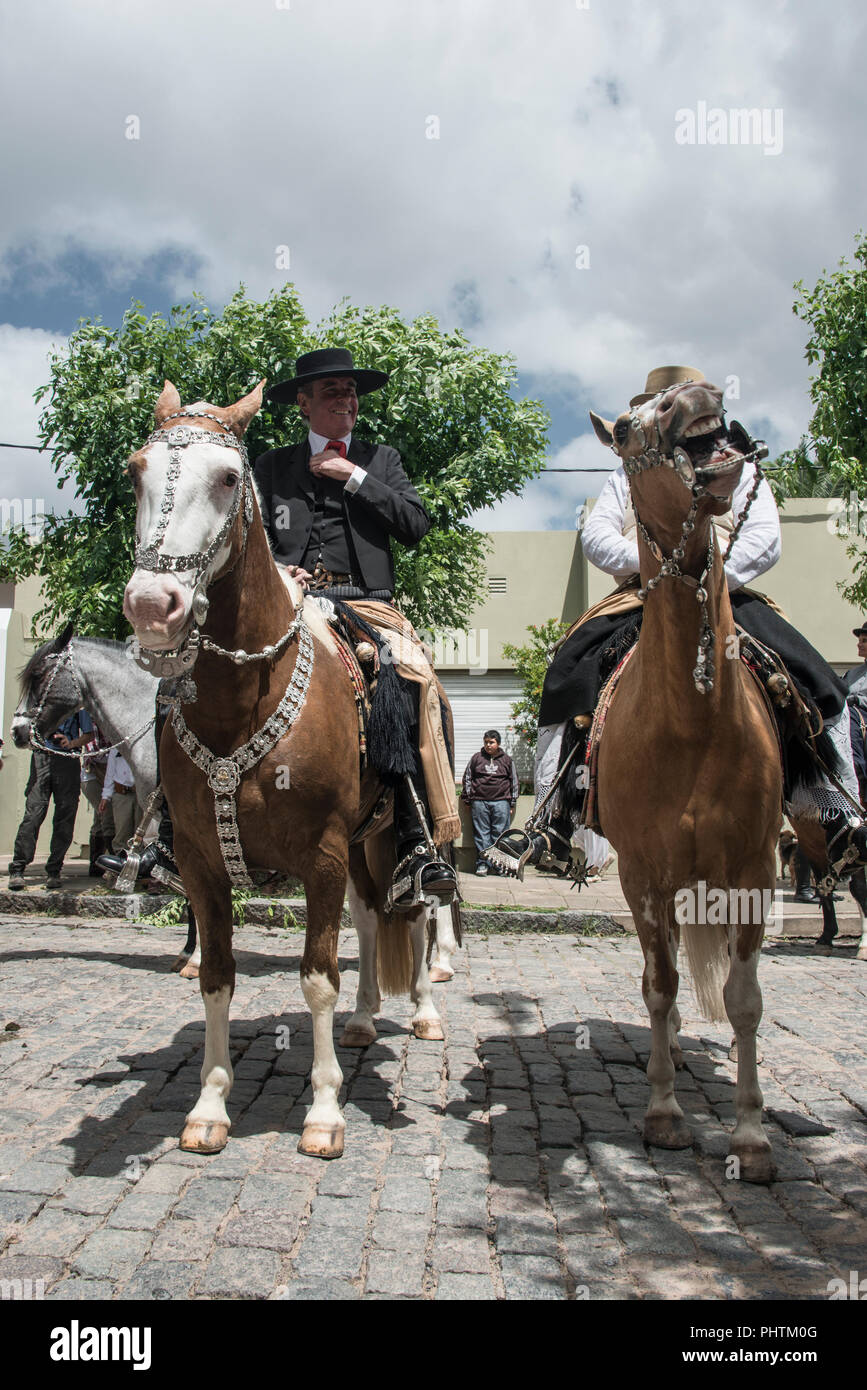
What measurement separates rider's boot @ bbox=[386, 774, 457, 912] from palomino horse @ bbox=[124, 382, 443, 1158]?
41cm

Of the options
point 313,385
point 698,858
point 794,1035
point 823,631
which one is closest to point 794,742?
point 698,858

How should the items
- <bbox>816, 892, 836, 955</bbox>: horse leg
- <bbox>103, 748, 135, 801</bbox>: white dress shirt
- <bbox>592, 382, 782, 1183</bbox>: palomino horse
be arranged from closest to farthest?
<bbox>592, 382, 782, 1183</bbox>: palomino horse < <bbox>816, 892, 836, 955</bbox>: horse leg < <bbox>103, 748, 135, 801</bbox>: white dress shirt

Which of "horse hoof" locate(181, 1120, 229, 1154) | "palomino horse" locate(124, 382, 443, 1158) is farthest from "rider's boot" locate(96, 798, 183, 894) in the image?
"horse hoof" locate(181, 1120, 229, 1154)

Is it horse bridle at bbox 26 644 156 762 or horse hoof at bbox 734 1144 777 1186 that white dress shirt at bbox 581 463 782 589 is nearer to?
horse hoof at bbox 734 1144 777 1186

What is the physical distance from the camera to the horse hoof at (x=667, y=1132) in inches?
163

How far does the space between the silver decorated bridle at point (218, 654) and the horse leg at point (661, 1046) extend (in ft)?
5.91

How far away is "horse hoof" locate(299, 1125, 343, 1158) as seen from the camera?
395 centimetres

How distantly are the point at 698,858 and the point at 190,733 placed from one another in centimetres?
211

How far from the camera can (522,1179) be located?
150 inches

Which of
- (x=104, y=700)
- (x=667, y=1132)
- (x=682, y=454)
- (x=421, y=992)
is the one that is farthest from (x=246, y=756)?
(x=104, y=700)

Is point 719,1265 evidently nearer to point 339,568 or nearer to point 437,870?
point 437,870

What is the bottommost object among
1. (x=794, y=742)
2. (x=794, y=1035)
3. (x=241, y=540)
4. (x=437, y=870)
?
(x=794, y=1035)

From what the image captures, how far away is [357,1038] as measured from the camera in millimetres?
5531

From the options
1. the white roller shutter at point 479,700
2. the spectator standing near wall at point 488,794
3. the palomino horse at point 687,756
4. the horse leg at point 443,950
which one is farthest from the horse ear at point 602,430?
the white roller shutter at point 479,700
